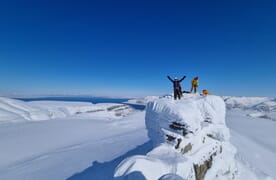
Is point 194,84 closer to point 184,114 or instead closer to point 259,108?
point 184,114

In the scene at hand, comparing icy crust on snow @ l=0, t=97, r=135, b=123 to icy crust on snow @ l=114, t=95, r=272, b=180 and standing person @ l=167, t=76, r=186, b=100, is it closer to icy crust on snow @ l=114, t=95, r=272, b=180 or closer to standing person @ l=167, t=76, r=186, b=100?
standing person @ l=167, t=76, r=186, b=100

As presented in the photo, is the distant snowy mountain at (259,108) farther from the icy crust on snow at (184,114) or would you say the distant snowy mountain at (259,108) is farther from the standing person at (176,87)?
the standing person at (176,87)

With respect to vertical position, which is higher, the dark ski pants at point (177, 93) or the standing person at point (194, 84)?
the standing person at point (194, 84)

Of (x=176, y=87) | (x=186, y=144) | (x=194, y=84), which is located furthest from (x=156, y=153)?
(x=194, y=84)

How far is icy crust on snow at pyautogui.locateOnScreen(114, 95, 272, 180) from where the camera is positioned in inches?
123

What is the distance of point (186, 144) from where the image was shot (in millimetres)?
4781

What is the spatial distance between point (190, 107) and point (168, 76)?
1893 millimetres

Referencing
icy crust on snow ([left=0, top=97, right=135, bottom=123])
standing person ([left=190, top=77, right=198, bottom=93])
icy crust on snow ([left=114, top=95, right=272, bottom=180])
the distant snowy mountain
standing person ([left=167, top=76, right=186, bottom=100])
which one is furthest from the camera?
the distant snowy mountain

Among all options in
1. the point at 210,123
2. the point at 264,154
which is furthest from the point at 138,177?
the point at 264,154

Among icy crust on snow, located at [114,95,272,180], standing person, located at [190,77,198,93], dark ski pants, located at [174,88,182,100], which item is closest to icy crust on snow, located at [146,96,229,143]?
icy crust on snow, located at [114,95,272,180]

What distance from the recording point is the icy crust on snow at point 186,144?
312 cm

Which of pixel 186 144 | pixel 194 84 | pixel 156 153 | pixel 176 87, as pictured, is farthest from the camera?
pixel 194 84

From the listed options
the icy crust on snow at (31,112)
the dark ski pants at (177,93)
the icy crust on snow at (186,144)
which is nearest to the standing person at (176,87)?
the dark ski pants at (177,93)

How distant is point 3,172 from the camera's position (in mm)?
5504
